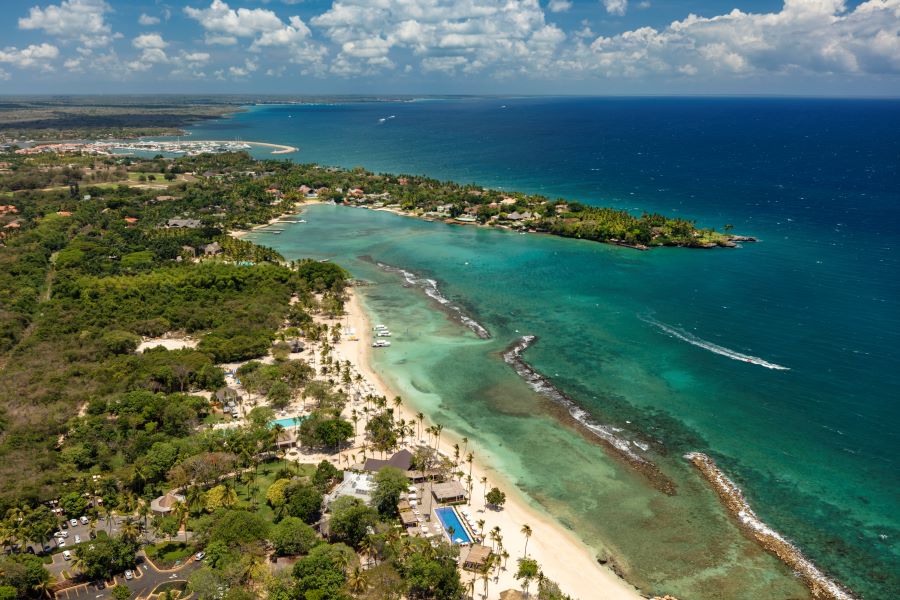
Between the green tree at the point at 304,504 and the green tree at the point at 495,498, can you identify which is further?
the green tree at the point at 495,498

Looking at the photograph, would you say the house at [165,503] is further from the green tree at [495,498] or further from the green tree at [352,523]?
the green tree at [495,498]

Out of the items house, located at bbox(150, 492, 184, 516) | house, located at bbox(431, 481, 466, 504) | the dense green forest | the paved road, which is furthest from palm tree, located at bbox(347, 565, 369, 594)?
house, located at bbox(150, 492, 184, 516)

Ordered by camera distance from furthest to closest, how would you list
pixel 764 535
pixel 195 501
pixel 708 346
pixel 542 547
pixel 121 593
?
pixel 708 346 < pixel 195 501 < pixel 764 535 < pixel 542 547 < pixel 121 593

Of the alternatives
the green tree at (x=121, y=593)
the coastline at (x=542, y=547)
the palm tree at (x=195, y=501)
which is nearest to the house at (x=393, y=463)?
the coastline at (x=542, y=547)

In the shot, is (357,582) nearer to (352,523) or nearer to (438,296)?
(352,523)

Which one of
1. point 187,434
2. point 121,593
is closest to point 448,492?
point 121,593

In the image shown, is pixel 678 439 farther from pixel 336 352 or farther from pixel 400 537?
pixel 336 352

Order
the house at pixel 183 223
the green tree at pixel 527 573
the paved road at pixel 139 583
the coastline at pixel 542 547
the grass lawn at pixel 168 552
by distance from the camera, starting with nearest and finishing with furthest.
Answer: the paved road at pixel 139 583 < the green tree at pixel 527 573 < the coastline at pixel 542 547 < the grass lawn at pixel 168 552 < the house at pixel 183 223
